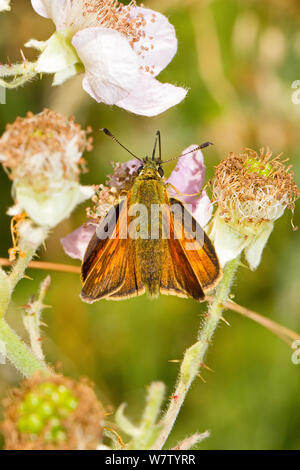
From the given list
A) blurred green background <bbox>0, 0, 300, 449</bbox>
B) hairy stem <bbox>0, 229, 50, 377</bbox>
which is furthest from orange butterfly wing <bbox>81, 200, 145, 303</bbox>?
blurred green background <bbox>0, 0, 300, 449</bbox>

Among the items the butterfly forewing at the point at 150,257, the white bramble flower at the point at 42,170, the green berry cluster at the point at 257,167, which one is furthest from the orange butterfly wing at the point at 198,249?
the white bramble flower at the point at 42,170

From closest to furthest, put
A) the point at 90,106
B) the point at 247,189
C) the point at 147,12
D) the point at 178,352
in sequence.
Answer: the point at 247,189, the point at 147,12, the point at 178,352, the point at 90,106

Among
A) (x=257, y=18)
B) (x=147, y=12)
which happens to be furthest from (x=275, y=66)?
(x=147, y=12)

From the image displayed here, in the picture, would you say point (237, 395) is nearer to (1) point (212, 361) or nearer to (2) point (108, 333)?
(1) point (212, 361)

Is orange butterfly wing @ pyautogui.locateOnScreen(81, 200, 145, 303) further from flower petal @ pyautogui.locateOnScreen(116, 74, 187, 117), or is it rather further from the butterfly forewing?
flower petal @ pyautogui.locateOnScreen(116, 74, 187, 117)

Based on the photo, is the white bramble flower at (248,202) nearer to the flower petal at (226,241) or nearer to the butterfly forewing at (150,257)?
the flower petal at (226,241)

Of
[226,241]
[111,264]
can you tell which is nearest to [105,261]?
[111,264]

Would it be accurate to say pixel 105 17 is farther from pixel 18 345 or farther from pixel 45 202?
pixel 18 345
